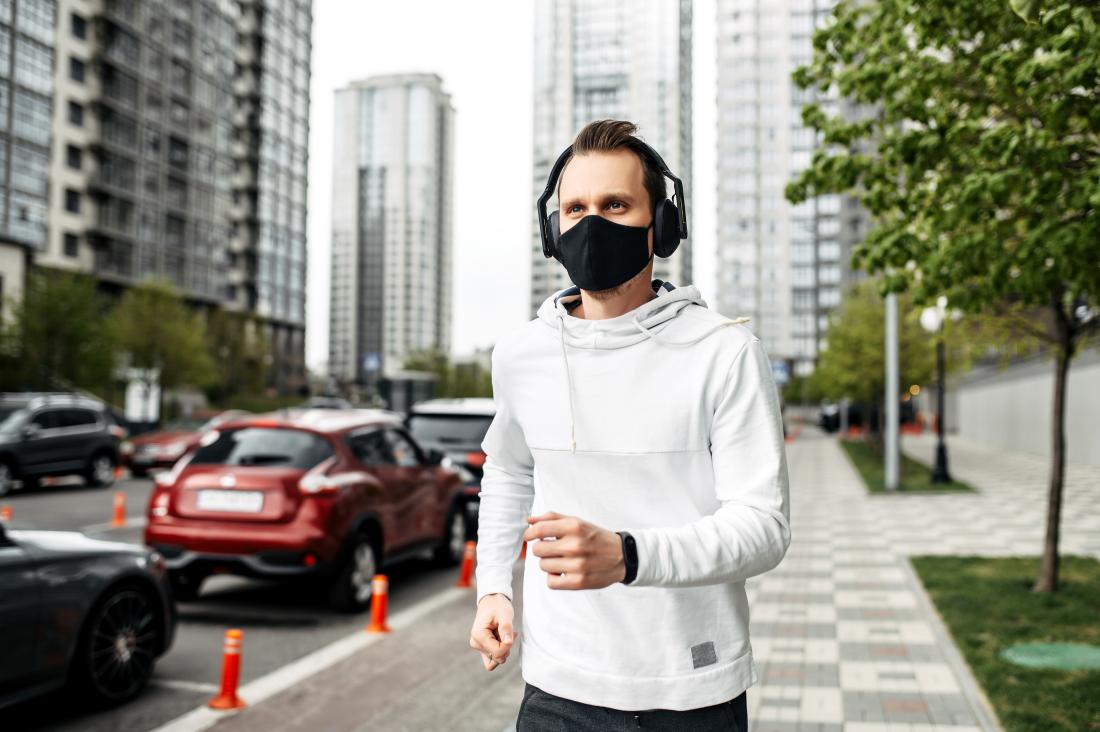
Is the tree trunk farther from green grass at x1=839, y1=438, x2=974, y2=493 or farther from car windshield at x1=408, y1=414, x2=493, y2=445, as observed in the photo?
green grass at x1=839, y1=438, x2=974, y2=493

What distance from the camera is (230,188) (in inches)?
3041

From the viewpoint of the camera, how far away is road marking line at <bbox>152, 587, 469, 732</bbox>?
5383 mm

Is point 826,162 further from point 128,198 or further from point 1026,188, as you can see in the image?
point 128,198

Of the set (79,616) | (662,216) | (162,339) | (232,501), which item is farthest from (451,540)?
(162,339)

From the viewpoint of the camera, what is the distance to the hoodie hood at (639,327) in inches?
72.4

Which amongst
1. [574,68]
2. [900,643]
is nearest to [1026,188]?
[900,643]

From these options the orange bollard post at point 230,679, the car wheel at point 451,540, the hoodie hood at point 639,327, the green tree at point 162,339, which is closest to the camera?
the hoodie hood at point 639,327

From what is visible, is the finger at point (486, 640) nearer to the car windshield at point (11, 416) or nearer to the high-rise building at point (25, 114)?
the car windshield at point (11, 416)

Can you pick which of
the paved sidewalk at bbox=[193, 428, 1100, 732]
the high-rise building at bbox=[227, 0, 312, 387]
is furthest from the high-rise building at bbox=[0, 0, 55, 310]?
the paved sidewalk at bbox=[193, 428, 1100, 732]

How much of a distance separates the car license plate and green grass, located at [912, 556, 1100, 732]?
5.58m

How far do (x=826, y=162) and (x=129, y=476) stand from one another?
878 inches

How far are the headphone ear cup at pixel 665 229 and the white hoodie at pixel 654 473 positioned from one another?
0.11 meters

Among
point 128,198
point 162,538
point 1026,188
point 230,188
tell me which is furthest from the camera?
point 230,188

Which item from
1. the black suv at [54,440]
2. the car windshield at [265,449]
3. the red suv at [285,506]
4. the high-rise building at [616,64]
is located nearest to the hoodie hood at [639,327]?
the red suv at [285,506]
